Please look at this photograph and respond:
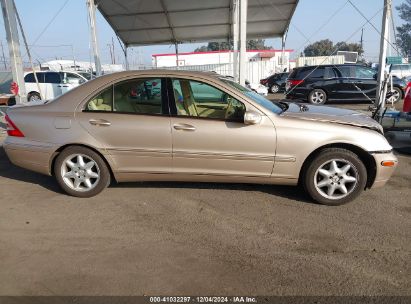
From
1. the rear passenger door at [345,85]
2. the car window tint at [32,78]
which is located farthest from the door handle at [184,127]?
the car window tint at [32,78]

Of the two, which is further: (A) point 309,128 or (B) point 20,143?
(B) point 20,143

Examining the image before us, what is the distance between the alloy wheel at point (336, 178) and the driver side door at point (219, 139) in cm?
58

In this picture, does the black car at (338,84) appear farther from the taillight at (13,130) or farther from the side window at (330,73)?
the taillight at (13,130)

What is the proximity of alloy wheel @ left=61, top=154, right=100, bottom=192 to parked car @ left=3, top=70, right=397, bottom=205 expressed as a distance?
0.01 meters

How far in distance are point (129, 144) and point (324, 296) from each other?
2.60 metres

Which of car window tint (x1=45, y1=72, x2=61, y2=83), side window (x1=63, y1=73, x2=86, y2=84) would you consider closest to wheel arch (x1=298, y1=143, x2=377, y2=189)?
side window (x1=63, y1=73, x2=86, y2=84)

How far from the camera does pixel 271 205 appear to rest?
389 centimetres

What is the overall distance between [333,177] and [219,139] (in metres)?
1.35

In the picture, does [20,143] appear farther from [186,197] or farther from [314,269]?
[314,269]

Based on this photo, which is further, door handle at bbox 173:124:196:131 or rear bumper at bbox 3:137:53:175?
rear bumper at bbox 3:137:53:175

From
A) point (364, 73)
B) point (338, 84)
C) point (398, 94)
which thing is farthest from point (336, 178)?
point (398, 94)

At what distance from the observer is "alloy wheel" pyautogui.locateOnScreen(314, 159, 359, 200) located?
3.76 metres

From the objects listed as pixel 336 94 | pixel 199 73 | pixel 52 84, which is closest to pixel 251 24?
pixel 336 94

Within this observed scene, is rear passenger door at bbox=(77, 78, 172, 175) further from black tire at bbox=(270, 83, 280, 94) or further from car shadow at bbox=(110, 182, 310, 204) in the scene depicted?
black tire at bbox=(270, 83, 280, 94)
